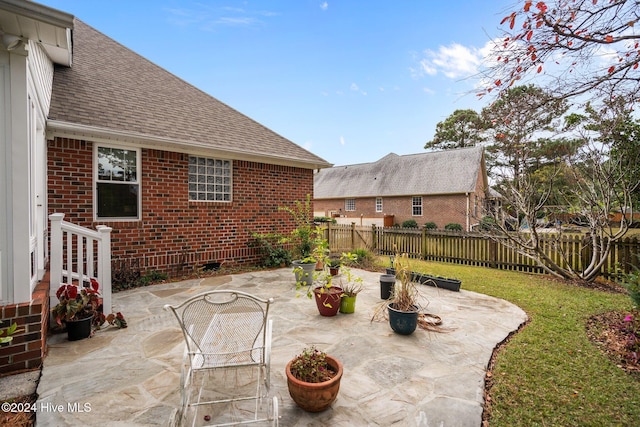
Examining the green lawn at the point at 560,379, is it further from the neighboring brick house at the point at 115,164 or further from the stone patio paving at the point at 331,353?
the neighboring brick house at the point at 115,164

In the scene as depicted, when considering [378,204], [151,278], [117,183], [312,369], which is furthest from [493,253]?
[378,204]

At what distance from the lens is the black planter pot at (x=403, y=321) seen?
143 inches

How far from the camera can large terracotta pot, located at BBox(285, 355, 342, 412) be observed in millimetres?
2156

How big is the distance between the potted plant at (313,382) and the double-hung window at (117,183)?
5.54 metres

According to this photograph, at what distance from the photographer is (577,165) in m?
7.80

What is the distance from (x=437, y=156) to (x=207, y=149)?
833 inches

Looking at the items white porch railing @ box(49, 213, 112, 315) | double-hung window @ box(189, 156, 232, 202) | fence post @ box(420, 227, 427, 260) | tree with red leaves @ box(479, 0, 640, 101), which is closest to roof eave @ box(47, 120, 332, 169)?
double-hung window @ box(189, 156, 232, 202)

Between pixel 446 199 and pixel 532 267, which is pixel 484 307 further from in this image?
pixel 446 199

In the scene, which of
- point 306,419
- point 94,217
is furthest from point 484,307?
point 94,217

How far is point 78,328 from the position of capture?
342 centimetres

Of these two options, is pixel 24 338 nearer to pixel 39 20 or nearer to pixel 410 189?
pixel 39 20

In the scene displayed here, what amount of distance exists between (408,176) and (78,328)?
23.4 m

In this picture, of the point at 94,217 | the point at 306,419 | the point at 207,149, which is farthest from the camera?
the point at 207,149

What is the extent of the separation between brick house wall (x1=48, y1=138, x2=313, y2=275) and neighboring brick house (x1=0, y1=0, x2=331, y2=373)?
22 mm
